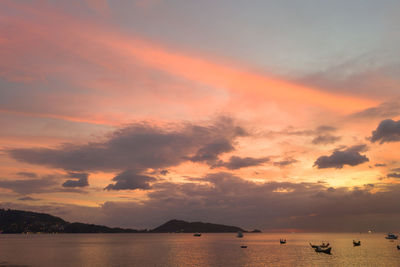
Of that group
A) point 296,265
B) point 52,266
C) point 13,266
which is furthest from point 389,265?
point 13,266

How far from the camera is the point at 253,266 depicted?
109688 mm

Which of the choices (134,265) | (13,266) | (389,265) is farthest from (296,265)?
(13,266)

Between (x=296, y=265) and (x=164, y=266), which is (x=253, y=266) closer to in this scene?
(x=296, y=265)

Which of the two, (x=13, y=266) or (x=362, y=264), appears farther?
(x=362, y=264)

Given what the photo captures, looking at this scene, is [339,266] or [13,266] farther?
[339,266]

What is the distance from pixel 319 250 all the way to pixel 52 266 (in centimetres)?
12300

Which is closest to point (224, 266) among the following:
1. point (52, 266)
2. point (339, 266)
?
point (339, 266)

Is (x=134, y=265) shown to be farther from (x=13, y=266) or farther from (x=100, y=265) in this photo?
(x=13, y=266)

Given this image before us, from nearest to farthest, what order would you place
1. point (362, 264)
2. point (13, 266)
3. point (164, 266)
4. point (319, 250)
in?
1. point (13, 266)
2. point (164, 266)
3. point (362, 264)
4. point (319, 250)

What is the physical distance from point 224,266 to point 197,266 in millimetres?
9309

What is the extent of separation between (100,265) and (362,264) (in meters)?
92.0

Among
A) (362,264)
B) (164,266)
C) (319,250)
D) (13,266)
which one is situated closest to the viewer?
(13,266)

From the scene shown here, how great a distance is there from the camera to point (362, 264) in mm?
115562

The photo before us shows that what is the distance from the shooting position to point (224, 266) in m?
110
